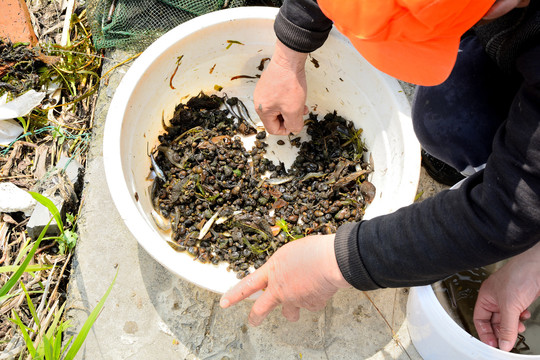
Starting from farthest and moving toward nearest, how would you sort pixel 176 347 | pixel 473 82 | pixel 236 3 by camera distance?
pixel 236 3 < pixel 176 347 < pixel 473 82

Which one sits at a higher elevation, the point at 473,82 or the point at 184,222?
the point at 473,82

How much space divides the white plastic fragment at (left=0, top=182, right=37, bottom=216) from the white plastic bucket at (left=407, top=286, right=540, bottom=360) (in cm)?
136

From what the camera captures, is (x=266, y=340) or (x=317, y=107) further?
(x=317, y=107)

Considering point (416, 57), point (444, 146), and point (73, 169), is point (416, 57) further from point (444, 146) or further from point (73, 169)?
point (73, 169)

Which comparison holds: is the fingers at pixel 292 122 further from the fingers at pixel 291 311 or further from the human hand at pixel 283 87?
the fingers at pixel 291 311

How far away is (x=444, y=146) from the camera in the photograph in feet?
4.57

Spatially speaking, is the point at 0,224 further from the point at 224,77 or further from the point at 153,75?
the point at 224,77

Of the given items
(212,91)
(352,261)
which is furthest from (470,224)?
(212,91)

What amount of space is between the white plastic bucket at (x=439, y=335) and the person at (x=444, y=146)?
0.23ft

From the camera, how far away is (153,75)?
59.3 inches

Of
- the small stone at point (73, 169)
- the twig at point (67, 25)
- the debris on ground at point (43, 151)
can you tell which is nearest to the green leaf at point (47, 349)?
the debris on ground at point (43, 151)

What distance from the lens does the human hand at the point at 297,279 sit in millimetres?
1129

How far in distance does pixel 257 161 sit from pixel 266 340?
61 centimetres

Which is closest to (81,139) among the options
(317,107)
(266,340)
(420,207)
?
(317,107)
